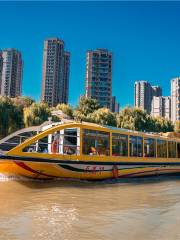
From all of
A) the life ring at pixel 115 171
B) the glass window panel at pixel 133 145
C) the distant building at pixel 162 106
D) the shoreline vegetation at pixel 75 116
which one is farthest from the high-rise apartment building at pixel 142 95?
the life ring at pixel 115 171

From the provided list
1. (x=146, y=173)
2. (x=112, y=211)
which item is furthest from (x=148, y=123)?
(x=112, y=211)

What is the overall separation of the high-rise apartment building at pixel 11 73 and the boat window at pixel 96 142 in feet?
352

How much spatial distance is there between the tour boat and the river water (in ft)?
2.64

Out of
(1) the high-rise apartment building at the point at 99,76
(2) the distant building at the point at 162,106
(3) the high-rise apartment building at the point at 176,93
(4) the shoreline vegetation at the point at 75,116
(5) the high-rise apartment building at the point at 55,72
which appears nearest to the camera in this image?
(4) the shoreline vegetation at the point at 75,116

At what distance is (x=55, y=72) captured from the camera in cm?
13025

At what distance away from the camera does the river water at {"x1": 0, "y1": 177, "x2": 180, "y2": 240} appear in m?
6.90

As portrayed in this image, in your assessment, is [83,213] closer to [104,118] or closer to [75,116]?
[104,118]

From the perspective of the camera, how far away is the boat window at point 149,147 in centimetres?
1952

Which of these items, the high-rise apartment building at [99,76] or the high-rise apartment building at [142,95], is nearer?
the high-rise apartment building at [99,76]

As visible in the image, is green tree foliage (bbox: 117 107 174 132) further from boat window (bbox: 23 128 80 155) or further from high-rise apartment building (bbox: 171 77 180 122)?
high-rise apartment building (bbox: 171 77 180 122)

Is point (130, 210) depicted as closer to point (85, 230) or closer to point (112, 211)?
point (112, 211)

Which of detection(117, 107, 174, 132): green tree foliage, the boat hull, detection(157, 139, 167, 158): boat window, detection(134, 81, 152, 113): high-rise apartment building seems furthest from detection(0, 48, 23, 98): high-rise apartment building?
the boat hull

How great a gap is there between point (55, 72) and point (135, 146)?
4512 inches

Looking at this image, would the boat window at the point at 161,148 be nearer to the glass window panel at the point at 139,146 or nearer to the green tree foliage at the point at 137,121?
the glass window panel at the point at 139,146
